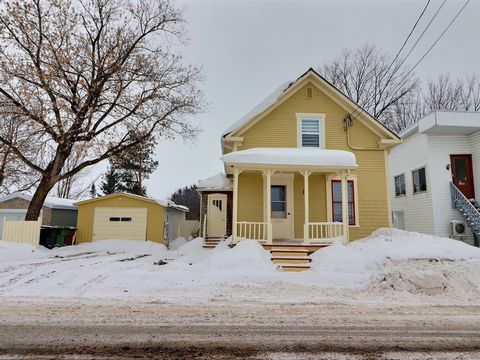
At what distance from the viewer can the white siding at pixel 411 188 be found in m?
15.5

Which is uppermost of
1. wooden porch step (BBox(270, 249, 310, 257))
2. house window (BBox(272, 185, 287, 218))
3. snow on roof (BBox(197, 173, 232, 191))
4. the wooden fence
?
snow on roof (BBox(197, 173, 232, 191))

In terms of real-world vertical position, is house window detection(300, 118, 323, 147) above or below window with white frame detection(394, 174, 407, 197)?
above

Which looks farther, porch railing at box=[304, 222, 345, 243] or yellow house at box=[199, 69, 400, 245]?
yellow house at box=[199, 69, 400, 245]

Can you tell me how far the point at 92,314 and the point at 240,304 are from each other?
2.53m

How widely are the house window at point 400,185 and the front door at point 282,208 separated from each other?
333 inches

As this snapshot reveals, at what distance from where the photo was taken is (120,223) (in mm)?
18969

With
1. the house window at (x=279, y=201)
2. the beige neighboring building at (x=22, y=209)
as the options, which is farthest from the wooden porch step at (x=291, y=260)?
the beige neighboring building at (x=22, y=209)

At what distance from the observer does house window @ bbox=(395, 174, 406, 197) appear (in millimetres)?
18156

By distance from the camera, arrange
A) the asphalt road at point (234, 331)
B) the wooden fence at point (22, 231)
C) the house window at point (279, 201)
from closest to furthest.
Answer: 1. the asphalt road at point (234, 331)
2. the house window at point (279, 201)
3. the wooden fence at point (22, 231)

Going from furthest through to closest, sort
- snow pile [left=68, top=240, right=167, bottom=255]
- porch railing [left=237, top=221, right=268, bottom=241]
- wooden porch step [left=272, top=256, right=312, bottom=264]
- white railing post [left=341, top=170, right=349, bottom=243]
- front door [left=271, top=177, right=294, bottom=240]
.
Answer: snow pile [left=68, top=240, right=167, bottom=255], front door [left=271, top=177, right=294, bottom=240], porch railing [left=237, top=221, right=268, bottom=241], white railing post [left=341, top=170, right=349, bottom=243], wooden porch step [left=272, top=256, right=312, bottom=264]

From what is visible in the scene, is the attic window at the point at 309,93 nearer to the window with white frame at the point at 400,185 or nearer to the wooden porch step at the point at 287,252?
the wooden porch step at the point at 287,252

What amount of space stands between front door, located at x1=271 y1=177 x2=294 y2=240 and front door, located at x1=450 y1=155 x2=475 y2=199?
834cm

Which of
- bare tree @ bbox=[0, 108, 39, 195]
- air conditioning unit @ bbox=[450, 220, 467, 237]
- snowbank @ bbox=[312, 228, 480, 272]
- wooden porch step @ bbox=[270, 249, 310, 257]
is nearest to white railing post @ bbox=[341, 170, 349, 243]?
snowbank @ bbox=[312, 228, 480, 272]

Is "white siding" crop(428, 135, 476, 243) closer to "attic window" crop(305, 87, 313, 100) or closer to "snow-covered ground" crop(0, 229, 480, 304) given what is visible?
"snow-covered ground" crop(0, 229, 480, 304)
